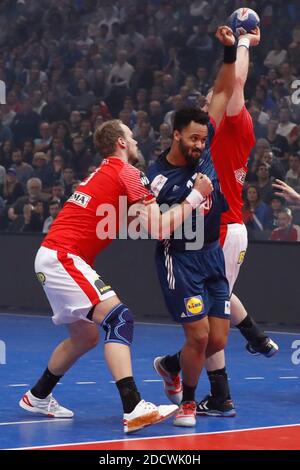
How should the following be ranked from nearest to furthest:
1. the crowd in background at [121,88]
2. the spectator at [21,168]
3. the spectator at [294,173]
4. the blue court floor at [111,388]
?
the blue court floor at [111,388] → the spectator at [294,173] → the crowd in background at [121,88] → the spectator at [21,168]

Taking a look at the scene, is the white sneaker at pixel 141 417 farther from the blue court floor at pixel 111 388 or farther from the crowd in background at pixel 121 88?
the crowd in background at pixel 121 88

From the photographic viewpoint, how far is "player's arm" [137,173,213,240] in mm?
7934

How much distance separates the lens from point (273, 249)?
1541 cm

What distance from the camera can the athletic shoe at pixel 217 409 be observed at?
8.52 metres

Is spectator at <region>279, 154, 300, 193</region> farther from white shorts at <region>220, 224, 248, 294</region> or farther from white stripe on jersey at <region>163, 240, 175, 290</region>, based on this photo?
white stripe on jersey at <region>163, 240, 175, 290</region>

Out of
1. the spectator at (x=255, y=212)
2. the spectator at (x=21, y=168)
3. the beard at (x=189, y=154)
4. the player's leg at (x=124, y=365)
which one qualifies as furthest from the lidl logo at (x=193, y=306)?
the spectator at (x=21, y=168)

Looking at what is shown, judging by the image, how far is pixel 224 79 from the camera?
8453 mm

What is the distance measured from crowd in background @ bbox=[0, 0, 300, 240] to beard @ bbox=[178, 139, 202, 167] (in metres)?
7.10

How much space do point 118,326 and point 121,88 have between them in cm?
1220

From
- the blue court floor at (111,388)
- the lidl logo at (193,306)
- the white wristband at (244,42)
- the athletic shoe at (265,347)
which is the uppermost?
the white wristband at (244,42)
